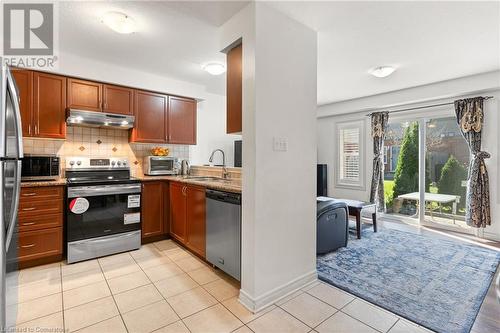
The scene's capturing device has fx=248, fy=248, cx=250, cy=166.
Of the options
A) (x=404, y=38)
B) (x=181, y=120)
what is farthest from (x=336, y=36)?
(x=181, y=120)

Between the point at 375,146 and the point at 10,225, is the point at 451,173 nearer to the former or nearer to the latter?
the point at 375,146

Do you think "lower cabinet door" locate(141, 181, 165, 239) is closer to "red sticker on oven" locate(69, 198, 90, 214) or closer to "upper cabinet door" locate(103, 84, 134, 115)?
"red sticker on oven" locate(69, 198, 90, 214)

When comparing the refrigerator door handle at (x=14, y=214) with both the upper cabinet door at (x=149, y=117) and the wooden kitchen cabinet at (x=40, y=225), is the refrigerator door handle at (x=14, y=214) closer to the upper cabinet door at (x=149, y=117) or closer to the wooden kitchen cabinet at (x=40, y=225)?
the wooden kitchen cabinet at (x=40, y=225)

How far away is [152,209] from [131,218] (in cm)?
31

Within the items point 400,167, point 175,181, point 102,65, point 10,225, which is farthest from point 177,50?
point 400,167

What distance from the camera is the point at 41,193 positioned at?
8.89ft

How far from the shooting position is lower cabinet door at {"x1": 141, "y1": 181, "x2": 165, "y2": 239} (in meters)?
3.40

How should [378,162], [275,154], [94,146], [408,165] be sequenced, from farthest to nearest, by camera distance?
[378,162] → [408,165] → [94,146] → [275,154]

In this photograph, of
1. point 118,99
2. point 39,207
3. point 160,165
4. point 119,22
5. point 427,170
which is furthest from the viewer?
point 427,170

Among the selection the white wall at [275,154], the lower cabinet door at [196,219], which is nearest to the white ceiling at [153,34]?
the white wall at [275,154]

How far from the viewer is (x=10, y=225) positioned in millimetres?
1272

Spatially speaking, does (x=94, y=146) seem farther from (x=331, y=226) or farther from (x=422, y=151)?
(x=422, y=151)

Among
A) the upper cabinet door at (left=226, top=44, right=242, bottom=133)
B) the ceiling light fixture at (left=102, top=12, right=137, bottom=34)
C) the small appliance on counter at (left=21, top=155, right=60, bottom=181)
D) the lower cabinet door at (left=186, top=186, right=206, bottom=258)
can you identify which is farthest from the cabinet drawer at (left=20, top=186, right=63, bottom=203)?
the upper cabinet door at (left=226, top=44, right=242, bottom=133)

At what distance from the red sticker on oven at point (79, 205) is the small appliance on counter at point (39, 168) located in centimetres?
54
